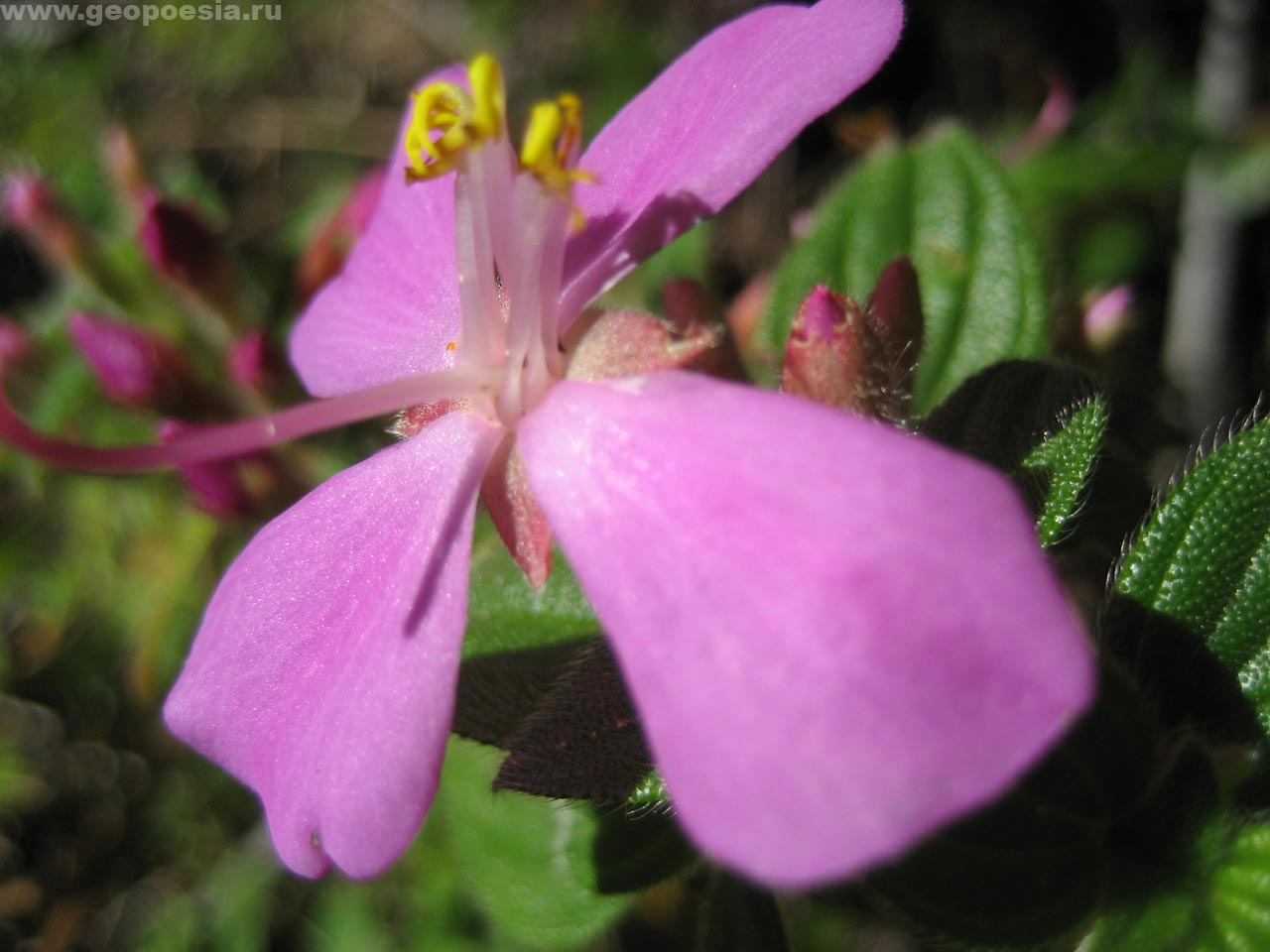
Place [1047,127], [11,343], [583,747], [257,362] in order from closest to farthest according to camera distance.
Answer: [583,747] < [257,362] < [11,343] < [1047,127]

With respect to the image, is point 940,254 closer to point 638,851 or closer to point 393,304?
point 393,304

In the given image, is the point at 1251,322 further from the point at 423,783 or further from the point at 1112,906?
the point at 423,783

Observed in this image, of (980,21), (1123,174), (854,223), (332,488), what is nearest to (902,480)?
(332,488)

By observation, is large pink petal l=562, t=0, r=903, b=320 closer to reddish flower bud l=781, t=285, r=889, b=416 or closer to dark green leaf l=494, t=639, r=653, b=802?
reddish flower bud l=781, t=285, r=889, b=416

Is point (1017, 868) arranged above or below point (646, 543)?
below

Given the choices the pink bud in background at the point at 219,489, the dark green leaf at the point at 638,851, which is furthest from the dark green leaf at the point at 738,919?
the pink bud in background at the point at 219,489

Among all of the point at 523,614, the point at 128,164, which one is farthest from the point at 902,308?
the point at 128,164

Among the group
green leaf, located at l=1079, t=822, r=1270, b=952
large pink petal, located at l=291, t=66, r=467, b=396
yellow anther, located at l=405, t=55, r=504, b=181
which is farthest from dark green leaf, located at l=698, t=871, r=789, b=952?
yellow anther, located at l=405, t=55, r=504, b=181
